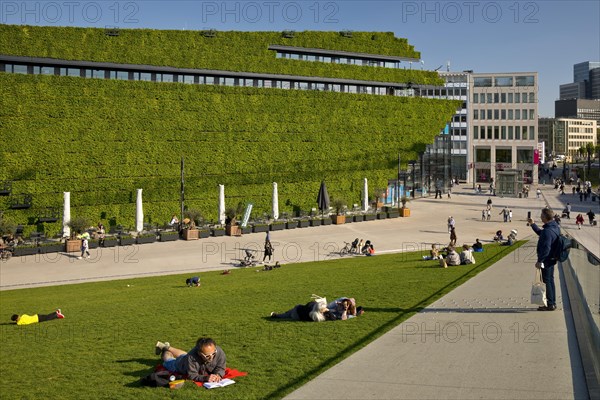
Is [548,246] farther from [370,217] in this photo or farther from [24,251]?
[370,217]

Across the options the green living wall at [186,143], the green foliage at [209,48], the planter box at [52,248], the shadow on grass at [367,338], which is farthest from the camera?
the green foliage at [209,48]

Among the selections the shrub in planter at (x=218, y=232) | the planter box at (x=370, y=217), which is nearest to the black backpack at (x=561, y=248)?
the shrub in planter at (x=218, y=232)

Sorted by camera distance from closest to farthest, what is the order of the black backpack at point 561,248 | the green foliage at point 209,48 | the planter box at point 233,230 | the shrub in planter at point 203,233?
Result: the black backpack at point 561,248 < the shrub in planter at point 203,233 < the green foliage at point 209,48 < the planter box at point 233,230

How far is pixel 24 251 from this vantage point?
113 ft

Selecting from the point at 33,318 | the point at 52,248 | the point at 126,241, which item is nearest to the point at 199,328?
the point at 33,318

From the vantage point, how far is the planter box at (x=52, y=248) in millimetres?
34656

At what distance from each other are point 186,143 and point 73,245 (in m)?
15.0

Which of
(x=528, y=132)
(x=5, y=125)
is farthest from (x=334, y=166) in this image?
(x=528, y=132)

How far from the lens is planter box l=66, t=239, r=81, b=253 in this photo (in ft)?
116

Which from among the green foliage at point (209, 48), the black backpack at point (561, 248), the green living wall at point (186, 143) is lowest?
the black backpack at point (561, 248)

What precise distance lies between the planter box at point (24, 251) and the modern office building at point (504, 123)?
86949mm

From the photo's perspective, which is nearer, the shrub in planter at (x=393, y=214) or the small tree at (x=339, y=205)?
the small tree at (x=339, y=205)

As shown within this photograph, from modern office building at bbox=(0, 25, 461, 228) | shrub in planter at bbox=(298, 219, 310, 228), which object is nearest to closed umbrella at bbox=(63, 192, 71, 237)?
modern office building at bbox=(0, 25, 461, 228)

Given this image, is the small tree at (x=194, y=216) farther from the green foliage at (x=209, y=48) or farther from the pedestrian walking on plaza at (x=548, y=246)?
the pedestrian walking on plaza at (x=548, y=246)
